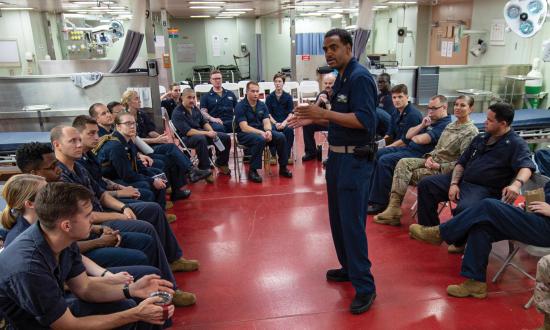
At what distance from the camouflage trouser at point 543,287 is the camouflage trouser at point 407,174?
1743mm

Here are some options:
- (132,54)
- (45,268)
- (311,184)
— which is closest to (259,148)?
(311,184)

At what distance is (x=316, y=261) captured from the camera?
3.29 meters

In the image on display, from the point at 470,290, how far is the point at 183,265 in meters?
2.05

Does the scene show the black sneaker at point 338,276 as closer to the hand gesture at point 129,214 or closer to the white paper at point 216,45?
the hand gesture at point 129,214

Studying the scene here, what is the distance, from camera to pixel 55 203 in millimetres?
1601

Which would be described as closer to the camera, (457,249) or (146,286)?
(146,286)

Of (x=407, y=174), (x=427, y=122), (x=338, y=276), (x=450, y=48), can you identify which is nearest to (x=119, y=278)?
(x=338, y=276)

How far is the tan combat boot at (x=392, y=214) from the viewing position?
3.91 meters

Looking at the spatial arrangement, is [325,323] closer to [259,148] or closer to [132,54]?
[259,148]

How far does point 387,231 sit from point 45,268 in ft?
9.69

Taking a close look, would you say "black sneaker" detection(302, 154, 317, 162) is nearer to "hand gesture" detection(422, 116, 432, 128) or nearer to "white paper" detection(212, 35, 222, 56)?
"hand gesture" detection(422, 116, 432, 128)

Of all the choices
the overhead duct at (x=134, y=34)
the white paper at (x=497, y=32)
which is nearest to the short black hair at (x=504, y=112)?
the overhead duct at (x=134, y=34)

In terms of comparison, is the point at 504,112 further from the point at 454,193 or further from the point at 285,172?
the point at 285,172

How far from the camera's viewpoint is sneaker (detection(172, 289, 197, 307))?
2.71 meters
